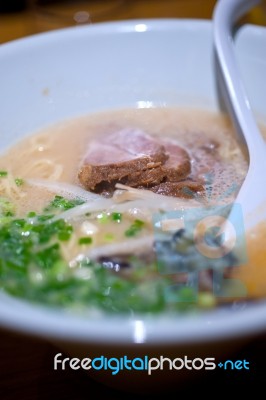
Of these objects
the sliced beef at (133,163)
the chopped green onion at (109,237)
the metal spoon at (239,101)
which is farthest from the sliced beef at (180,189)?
the chopped green onion at (109,237)

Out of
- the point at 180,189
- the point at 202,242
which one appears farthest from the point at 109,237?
the point at 180,189

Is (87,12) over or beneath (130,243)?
over

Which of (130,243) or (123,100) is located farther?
(123,100)

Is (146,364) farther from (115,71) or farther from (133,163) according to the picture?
(115,71)

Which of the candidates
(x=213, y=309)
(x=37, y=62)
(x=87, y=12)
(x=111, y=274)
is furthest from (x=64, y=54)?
(x=87, y=12)

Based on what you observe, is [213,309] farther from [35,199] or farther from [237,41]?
[237,41]

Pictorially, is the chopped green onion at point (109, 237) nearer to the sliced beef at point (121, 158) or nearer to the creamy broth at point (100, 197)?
the creamy broth at point (100, 197)

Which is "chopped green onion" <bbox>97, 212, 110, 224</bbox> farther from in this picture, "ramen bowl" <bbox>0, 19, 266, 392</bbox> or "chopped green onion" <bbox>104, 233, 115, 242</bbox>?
"ramen bowl" <bbox>0, 19, 266, 392</bbox>
